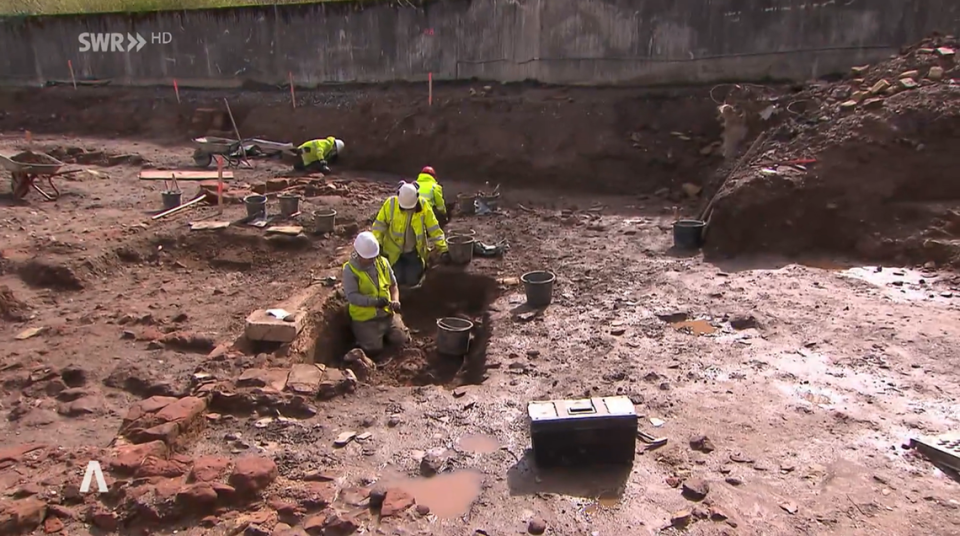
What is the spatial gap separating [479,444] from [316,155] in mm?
9945

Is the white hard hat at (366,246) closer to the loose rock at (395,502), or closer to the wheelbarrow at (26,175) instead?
the loose rock at (395,502)

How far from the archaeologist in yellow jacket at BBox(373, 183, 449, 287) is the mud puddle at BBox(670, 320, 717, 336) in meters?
2.85

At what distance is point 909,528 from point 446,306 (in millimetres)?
5504

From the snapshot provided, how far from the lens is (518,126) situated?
515 inches

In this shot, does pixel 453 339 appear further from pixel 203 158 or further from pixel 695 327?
pixel 203 158

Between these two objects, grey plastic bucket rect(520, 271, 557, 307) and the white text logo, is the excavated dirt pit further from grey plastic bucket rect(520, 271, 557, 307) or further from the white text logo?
the white text logo

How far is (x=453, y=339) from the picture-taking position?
6.59 meters

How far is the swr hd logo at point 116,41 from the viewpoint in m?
19.0

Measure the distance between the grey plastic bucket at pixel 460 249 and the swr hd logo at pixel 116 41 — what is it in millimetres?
14787

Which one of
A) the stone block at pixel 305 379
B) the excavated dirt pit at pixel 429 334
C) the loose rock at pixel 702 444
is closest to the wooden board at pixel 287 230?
the excavated dirt pit at pixel 429 334

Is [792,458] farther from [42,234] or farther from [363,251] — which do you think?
[42,234]

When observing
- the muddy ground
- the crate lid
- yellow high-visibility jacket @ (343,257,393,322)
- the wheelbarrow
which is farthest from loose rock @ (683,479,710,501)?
the wheelbarrow

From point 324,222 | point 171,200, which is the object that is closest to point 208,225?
point 324,222

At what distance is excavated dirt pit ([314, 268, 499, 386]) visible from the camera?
6418 mm
